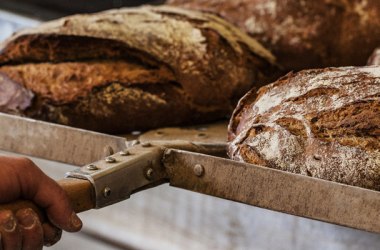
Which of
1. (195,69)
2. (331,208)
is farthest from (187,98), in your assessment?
(331,208)

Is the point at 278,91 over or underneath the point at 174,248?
over

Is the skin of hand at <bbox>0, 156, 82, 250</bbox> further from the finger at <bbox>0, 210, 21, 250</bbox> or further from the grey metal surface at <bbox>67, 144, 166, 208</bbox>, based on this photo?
the grey metal surface at <bbox>67, 144, 166, 208</bbox>

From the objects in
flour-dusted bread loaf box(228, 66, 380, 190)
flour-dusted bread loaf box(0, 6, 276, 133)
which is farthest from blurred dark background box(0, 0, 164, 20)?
flour-dusted bread loaf box(228, 66, 380, 190)

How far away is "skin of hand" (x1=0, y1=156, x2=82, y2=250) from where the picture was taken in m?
0.96

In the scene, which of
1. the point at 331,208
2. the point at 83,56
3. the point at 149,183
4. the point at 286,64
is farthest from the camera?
the point at 286,64

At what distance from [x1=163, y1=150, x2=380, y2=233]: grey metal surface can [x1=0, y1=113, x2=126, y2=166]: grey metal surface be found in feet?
0.54

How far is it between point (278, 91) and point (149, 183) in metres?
0.27

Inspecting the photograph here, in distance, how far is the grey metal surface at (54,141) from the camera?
4.77ft

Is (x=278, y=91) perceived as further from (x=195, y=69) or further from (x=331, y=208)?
(x=195, y=69)

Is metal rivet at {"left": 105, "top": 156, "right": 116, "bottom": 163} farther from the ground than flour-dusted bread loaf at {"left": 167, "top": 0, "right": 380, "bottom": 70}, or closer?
closer

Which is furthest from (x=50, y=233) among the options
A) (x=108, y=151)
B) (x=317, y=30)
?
(x=317, y=30)

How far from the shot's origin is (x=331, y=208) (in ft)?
3.85

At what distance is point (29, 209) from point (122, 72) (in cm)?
77

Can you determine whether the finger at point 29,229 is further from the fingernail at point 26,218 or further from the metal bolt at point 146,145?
the metal bolt at point 146,145
